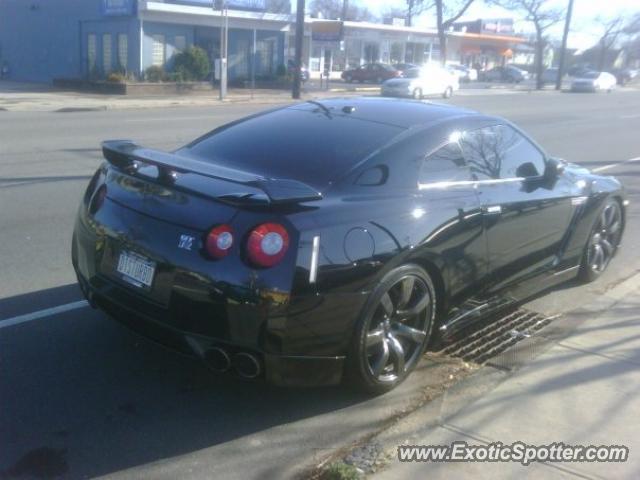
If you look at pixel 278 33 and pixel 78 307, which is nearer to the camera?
pixel 78 307

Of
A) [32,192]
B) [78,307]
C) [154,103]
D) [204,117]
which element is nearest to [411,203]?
[78,307]

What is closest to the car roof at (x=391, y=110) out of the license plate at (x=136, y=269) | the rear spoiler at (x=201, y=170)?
the rear spoiler at (x=201, y=170)

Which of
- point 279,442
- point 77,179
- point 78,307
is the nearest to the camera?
point 279,442

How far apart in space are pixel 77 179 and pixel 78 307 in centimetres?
512

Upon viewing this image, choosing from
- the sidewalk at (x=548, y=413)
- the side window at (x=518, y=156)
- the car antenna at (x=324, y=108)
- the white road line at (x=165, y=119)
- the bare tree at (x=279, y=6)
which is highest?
the bare tree at (x=279, y=6)

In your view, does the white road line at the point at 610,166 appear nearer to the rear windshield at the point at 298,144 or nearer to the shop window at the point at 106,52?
the rear windshield at the point at 298,144

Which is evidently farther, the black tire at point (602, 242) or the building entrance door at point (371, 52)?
the building entrance door at point (371, 52)

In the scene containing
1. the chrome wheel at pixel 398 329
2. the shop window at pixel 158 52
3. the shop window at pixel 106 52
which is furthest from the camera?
the shop window at pixel 106 52

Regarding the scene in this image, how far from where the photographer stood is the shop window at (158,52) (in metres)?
32.8

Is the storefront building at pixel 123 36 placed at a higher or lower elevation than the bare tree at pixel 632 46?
lower

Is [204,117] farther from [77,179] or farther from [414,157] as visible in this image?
[414,157]

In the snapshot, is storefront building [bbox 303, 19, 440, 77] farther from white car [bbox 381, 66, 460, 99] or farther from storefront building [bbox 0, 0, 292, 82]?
white car [bbox 381, 66, 460, 99]

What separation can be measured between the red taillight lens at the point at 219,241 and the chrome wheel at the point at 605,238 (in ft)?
12.4

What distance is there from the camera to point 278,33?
38.3 meters
